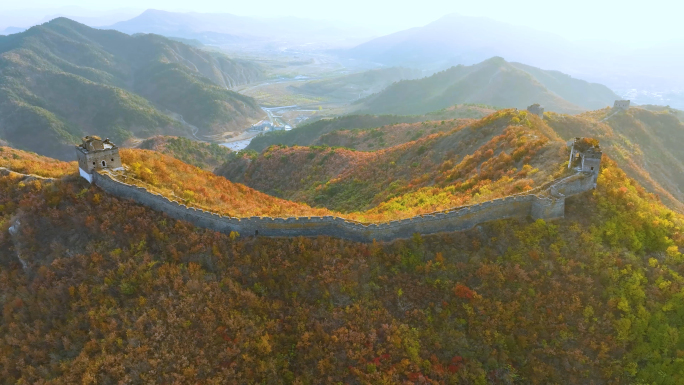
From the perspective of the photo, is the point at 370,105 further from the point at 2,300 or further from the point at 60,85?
the point at 2,300

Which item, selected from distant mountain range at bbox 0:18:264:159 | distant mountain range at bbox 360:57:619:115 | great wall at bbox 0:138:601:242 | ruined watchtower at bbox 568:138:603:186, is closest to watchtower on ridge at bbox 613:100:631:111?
ruined watchtower at bbox 568:138:603:186

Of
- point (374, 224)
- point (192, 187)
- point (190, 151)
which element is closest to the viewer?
point (374, 224)

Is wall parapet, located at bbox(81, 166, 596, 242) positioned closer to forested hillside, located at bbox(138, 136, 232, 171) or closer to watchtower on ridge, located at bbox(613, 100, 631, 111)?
watchtower on ridge, located at bbox(613, 100, 631, 111)

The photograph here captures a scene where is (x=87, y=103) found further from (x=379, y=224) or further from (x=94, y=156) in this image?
(x=379, y=224)

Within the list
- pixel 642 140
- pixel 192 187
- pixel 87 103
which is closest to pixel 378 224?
pixel 192 187

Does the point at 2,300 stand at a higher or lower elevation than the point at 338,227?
lower

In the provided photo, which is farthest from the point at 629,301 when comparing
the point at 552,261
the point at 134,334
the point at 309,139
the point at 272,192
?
the point at 309,139

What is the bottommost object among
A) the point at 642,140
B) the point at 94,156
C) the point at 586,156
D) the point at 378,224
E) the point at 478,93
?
the point at 378,224

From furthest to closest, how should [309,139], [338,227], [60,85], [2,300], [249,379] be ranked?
[60,85] < [309,139] < [338,227] < [2,300] < [249,379]

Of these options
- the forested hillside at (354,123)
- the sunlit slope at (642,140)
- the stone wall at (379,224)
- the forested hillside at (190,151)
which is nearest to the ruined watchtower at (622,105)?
the sunlit slope at (642,140)
